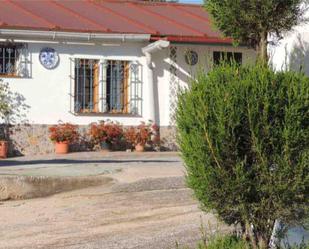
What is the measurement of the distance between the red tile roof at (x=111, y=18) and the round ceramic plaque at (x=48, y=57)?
0.63m

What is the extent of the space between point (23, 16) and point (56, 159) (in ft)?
15.7

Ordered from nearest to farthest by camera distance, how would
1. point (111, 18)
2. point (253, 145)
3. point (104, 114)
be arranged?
1. point (253, 145)
2. point (104, 114)
3. point (111, 18)

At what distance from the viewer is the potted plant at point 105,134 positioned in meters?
18.5

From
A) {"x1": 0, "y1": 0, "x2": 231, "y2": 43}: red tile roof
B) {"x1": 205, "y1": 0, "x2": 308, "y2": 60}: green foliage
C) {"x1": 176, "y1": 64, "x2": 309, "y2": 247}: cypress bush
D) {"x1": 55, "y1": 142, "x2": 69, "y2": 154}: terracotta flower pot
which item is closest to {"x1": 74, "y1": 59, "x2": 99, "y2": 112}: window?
{"x1": 0, "y1": 0, "x2": 231, "y2": 43}: red tile roof

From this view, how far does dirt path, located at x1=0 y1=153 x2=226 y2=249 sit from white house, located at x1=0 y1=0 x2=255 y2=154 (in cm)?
622

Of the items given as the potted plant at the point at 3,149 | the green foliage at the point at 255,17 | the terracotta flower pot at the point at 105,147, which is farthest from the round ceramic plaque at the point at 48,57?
the green foliage at the point at 255,17

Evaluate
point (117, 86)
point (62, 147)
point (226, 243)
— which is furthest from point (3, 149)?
point (226, 243)

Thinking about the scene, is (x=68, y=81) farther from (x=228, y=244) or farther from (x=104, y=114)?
(x=228, y=244)

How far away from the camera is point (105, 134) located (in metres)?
18.5

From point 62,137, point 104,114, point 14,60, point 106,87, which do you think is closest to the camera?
point 62,137

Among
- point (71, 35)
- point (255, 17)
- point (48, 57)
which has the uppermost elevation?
point (71, 35)

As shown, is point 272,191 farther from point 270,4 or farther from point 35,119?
point 35,119

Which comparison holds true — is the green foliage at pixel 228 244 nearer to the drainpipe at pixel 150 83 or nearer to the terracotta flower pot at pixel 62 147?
the terracotta flower pot at pixel 62 147

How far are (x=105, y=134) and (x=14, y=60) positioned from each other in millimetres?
3034
